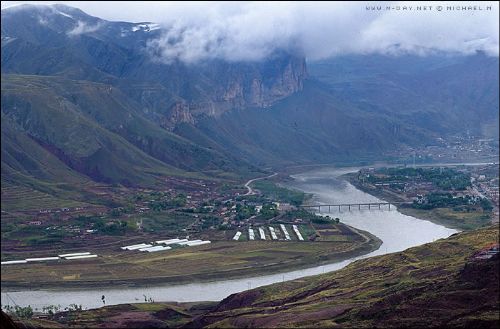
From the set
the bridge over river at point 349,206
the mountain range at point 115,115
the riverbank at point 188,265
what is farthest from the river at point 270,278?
the mountain range at point 115,115

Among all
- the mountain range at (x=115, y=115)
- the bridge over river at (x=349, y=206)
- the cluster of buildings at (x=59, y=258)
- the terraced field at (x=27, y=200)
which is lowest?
the cluster of buildings at (x=59, y=258)

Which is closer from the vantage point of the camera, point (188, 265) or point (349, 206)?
point (188, 265)

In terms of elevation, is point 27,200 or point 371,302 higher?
point 27,200

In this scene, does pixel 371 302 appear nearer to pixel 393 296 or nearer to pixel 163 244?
pixel 393 296

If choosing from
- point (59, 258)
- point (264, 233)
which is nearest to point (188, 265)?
point (59, 258)

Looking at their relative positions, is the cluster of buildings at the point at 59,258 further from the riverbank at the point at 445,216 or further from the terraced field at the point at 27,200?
the riverbank at the point at 445,216

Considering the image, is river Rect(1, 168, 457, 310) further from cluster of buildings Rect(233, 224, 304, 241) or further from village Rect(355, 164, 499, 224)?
cluster of buildings Rect(233, 224, 304, 241)
